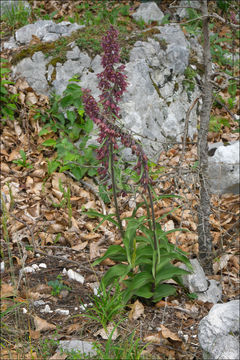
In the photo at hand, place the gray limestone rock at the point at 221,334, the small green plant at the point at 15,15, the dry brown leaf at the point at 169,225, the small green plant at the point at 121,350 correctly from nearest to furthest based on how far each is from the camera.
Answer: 1. the small green plant at the point at 121,350
2. the gray limestone rock at the point at 221,334
3. the dry brown leaf at the point at 169,225
4. the small green plant at the point at 15,15

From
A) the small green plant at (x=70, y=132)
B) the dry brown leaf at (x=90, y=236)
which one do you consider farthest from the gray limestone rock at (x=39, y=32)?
the dry brown leaf at (x=90, y=236)

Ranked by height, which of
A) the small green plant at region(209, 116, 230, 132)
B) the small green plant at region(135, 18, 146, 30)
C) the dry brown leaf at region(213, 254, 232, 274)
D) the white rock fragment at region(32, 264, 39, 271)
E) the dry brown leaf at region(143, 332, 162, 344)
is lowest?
the dry brown leaf at region(213, 254, 232, 274)

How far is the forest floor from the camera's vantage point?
8.55 ft

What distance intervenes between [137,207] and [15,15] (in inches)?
186

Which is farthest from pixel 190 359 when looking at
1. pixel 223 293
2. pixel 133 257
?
pixel 223 293

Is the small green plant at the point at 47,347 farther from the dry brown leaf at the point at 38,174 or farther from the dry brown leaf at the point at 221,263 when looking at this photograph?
the dry brown leaf at the point at 38,174

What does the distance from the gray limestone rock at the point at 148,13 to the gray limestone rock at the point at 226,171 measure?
120 inches

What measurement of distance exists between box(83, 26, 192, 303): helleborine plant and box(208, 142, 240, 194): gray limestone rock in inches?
68.5

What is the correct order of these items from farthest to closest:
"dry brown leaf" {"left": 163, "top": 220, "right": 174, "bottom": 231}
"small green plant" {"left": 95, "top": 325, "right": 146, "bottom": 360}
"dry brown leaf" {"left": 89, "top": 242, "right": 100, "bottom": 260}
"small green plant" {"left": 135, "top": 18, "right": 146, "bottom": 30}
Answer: "small green plant" {"left": 135, "top": 18, "right": 146, "bottom": 30}, "dry brown leaf" {"left": 163, "top": 220, "right": 174, "bottom": 231}, "dry brown leaf" {"left": 89, "top": 242, "right": 100, "bottom": 260}, "small green plant" {"left": 95, "top": 325, "right": 146, "bottom": 360}

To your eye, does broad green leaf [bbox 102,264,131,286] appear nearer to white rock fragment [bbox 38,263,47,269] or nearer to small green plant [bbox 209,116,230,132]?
white rock fragment [bbox 38,263,47,269]

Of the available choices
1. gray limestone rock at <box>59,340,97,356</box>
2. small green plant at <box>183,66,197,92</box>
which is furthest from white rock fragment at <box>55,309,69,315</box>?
small green plant at <box>183,66,197,92</box>

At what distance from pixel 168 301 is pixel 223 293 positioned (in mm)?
539

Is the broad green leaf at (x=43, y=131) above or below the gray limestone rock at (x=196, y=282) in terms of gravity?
above

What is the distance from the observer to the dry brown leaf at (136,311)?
110 inches
